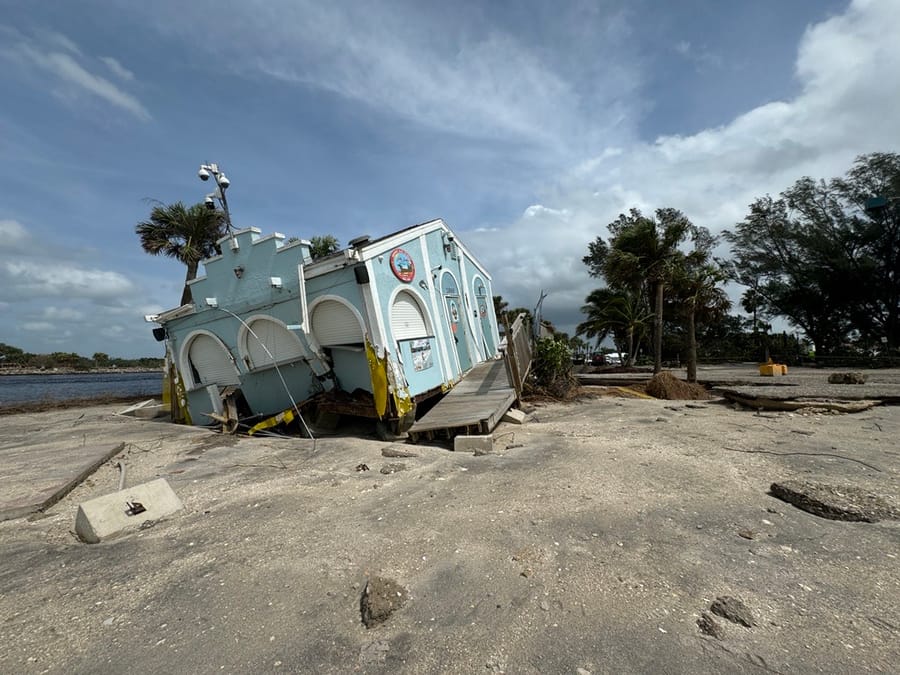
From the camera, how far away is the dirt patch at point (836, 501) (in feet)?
12.5

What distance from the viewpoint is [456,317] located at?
1498 cm

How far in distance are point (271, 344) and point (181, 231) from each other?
14594mm


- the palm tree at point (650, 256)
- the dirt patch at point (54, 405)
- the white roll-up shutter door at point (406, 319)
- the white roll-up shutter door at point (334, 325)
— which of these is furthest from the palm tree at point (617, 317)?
the dirt patch at point (54, 405)

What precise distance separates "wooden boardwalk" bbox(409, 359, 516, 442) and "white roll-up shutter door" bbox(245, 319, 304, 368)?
16.1 feet

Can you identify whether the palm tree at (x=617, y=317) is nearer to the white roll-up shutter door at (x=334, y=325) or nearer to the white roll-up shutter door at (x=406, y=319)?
the white roll-up shutter door at (x=406, y=319)

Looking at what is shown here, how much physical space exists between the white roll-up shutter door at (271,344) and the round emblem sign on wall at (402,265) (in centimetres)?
372

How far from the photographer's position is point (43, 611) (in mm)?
2980

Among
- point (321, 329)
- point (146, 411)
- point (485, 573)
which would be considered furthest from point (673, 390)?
point (146, 411)

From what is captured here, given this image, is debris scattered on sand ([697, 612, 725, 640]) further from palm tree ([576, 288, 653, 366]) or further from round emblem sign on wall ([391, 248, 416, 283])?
palm tree ([576, 288, 653, 366])

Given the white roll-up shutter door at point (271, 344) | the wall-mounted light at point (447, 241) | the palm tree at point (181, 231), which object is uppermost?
the palm tree at point (181, 231)

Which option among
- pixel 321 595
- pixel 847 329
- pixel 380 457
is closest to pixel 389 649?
pixel 321 595

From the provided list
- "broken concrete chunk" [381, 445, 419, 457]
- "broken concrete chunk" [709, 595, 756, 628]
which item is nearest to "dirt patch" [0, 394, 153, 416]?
"broken concrete chunk" [381, 445, 419, 457]

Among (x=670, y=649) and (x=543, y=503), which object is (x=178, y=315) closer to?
(x=543, y=503)

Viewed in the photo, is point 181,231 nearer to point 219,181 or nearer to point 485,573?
point 219,181
